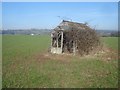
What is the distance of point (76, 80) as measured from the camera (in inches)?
464

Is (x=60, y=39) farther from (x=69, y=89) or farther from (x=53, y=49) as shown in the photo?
(x=69, y=89)

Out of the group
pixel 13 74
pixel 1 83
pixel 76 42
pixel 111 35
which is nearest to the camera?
pixel 1 83

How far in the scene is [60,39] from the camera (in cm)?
2577

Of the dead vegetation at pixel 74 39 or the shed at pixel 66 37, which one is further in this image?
the shed at pixel 66 37

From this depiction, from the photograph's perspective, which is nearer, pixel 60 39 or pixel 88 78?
pixel 88 78

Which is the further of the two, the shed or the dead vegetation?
the shed

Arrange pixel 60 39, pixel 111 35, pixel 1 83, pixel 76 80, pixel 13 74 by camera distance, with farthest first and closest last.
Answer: pixel 111 35
pixel 60 39
pixel 13 74
pixel 76 80
pixel 1 83

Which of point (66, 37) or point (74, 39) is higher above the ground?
point (66, 37)

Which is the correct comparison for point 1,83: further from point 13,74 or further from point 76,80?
point 76,80

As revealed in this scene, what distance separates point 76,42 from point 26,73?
1115 cm

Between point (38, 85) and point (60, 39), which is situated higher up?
point (60, 39)

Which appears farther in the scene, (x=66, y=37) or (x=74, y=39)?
(x=66, y=37)

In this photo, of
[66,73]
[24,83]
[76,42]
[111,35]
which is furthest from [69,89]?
[111,35]

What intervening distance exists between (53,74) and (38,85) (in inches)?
105
